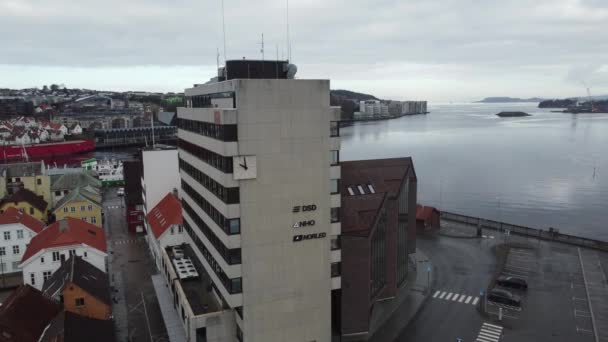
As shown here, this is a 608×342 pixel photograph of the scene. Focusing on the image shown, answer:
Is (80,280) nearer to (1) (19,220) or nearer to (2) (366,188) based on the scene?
(1) (19,220)

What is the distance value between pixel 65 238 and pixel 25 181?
39041mm

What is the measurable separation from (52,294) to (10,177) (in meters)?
53.6

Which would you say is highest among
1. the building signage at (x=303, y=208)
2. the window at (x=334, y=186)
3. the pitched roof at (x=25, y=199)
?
the window at (x=334, y=186)

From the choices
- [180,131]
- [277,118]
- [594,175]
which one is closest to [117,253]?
[180,131]

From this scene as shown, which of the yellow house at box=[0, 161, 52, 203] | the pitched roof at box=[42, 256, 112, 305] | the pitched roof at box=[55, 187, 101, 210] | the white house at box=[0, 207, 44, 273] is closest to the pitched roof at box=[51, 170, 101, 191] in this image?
the yellow house at box=[0, 161, 52, 203]

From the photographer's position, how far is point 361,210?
1743 inches

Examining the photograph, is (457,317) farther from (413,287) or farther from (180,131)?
(180,131)

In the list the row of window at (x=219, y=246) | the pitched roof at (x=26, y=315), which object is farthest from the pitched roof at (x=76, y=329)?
the row of window at (x=219, y=246)

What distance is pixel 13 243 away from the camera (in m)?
56.3

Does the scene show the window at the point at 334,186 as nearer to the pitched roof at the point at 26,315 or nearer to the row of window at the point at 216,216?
the row of window at the point at 216,216

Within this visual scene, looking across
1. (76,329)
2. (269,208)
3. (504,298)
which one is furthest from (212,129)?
(504,298)

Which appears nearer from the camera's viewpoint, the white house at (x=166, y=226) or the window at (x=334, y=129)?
the window at (x=334, y=129)

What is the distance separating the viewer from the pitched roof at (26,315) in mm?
34469

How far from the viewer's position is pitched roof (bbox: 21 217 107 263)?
167 feet
